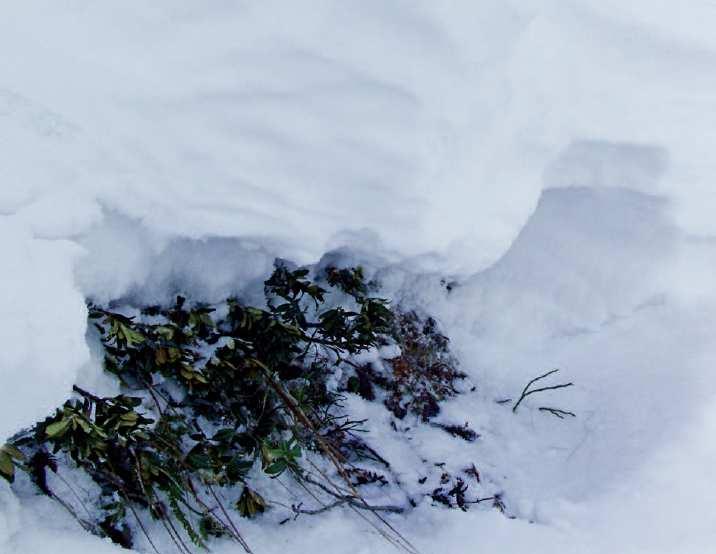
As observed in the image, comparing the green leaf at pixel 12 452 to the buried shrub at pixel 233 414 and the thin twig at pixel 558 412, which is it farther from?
A: the thin twig at pixel 558 412

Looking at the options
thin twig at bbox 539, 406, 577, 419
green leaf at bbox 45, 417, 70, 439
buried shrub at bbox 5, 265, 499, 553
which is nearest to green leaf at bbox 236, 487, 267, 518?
buried shrub at bbox 5, 265, 499, 553

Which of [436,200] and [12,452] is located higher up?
[436,200]

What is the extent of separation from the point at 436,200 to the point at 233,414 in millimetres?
773

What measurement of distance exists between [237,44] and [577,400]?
4.98ft

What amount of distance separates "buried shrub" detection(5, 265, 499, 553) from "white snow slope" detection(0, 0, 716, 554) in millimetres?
84

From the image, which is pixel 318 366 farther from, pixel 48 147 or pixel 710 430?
pixel 710 430

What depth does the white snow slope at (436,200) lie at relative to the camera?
171cm

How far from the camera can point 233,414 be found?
198 centimetres

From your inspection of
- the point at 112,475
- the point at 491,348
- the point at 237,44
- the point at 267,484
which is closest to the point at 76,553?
the point at 112,475

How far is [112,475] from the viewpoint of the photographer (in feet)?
5.69

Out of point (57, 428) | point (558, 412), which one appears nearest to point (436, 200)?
point (558, 412)

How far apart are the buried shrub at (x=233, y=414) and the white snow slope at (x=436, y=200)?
8 cm

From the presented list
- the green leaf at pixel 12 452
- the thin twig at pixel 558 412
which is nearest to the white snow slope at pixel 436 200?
the thin twig at pixel 558 412

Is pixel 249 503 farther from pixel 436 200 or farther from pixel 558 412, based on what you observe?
pixel 558 412
